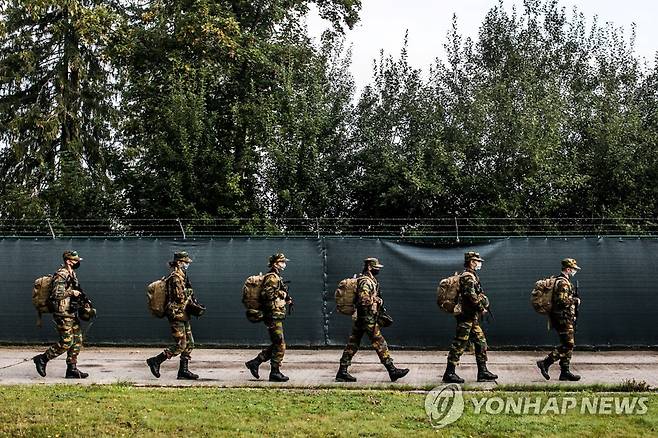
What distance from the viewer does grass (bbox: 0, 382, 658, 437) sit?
8180 millimetres

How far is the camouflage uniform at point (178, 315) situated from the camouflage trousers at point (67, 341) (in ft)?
4.36

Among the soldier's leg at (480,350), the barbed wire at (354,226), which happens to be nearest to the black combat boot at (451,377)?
the soldier's leg at (480,350)

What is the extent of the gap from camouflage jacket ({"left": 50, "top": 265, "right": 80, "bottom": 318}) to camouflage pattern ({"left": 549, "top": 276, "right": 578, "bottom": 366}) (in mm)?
6470

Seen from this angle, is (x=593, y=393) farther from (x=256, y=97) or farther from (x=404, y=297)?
(x=256, y=97)

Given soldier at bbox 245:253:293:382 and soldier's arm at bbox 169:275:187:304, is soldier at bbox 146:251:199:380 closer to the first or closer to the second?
soldier's arm at bbox 169:275:187:304

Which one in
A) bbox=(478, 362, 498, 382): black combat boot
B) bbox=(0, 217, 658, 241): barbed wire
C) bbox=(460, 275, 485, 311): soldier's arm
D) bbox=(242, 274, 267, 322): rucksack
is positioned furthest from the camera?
bbox=(0, 217, 658, 241): barbed wire

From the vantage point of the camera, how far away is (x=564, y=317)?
1100 cm

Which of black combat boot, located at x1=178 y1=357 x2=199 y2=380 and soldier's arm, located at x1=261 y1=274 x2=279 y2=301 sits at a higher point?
soldier's arm, located at x1=261 y1=274 x2=279 y2=301

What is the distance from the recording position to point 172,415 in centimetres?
879

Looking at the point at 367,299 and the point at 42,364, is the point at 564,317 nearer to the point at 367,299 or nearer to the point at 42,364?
the point at 367,299

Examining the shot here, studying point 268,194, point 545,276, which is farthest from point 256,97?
point 545,276

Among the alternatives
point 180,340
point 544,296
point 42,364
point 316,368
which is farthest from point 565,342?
point 42,364

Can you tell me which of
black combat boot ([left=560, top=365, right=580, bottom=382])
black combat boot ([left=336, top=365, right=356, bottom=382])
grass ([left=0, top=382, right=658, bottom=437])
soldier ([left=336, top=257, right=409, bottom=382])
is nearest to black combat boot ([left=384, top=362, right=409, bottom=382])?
soldier ([left=336, top=257, right=409, bottom=382])

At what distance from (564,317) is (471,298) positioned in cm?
130
